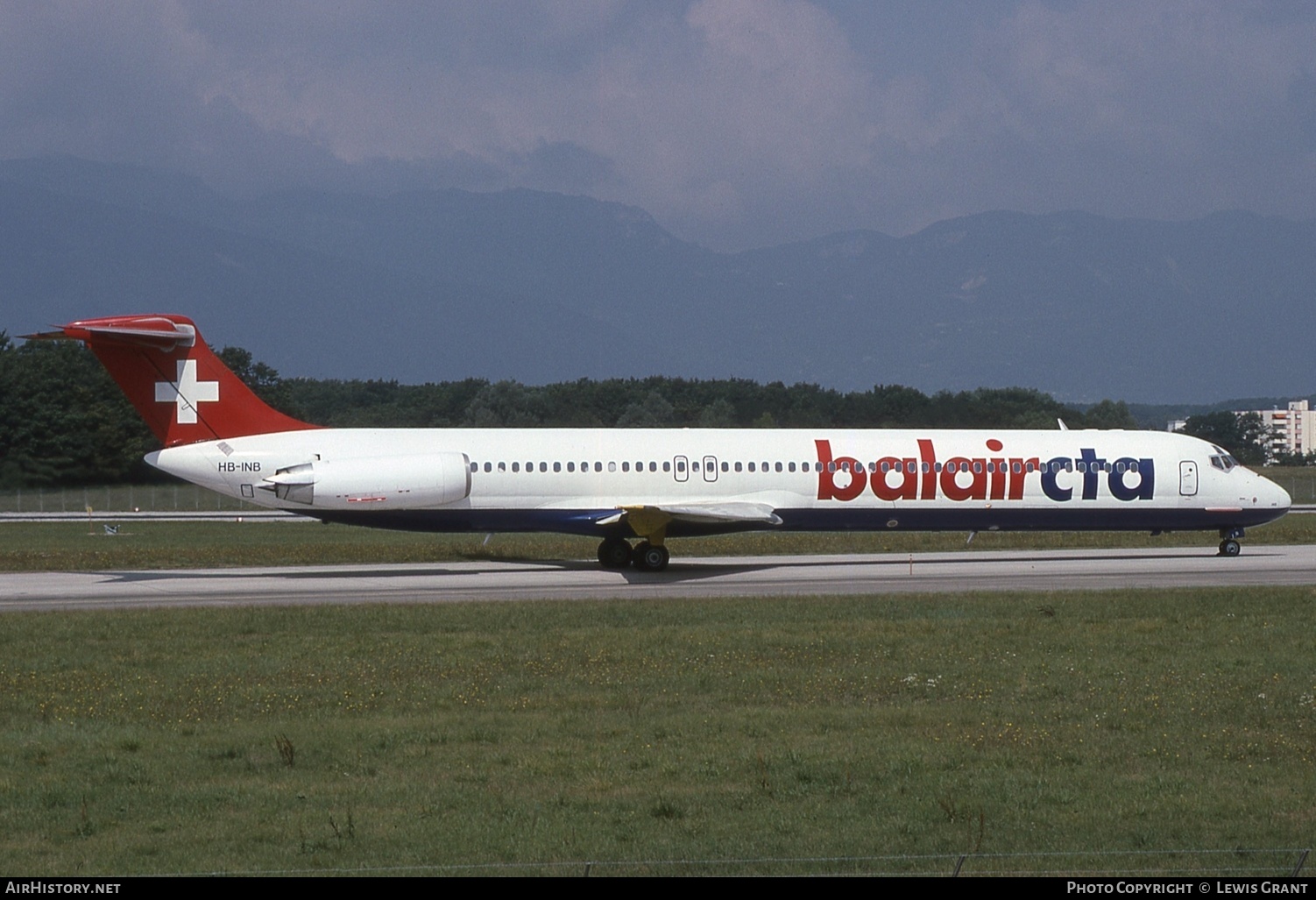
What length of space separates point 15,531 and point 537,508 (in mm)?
28422

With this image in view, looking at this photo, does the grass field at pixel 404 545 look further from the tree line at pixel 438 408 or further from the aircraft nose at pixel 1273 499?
the aircraft nose at pixel 1273 499

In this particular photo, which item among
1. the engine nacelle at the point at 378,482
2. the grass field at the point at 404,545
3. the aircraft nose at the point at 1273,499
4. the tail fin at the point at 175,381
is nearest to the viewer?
the engine nacelle at the point at 378,482

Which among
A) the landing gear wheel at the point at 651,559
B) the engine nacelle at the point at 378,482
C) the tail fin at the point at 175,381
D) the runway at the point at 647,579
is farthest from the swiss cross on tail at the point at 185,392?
the landing gear wheel at the point at 651,559

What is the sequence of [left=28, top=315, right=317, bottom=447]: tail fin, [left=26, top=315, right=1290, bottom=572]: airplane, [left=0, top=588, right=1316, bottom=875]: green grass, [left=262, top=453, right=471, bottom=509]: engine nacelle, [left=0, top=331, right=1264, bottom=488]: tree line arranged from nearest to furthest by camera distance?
1. [left=0, top=588, right=1316, bottom=875]: green grass
2. [left=262, top=453, right=471, bottom=509]: engine nacelle
3. [left=28, top=315, right=317, bottom=447]: tail fin
4. [left=26, top=315, right=1290, bottom=572]: airplane
5. [left=0, top=331, right=1264, bottom=488]: tree line

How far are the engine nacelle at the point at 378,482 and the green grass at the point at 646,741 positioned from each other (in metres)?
8.12

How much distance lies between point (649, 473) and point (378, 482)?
20.9ft

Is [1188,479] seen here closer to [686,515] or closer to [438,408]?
[686,515]

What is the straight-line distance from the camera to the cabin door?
3372 centimetres

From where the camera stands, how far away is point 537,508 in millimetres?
31109

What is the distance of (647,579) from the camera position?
29.3 metres

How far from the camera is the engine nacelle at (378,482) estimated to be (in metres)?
29.2

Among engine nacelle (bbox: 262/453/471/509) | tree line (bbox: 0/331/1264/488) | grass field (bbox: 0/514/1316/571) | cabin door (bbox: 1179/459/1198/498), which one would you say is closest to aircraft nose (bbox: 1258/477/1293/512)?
cabin door (bbox: 1179/459/1198/498)

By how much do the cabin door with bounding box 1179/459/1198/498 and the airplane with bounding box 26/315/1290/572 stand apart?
0.05m

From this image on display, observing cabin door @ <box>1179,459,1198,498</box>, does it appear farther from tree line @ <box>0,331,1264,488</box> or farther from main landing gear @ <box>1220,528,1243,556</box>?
tree line @ <box>0,331,1264,488</box>
